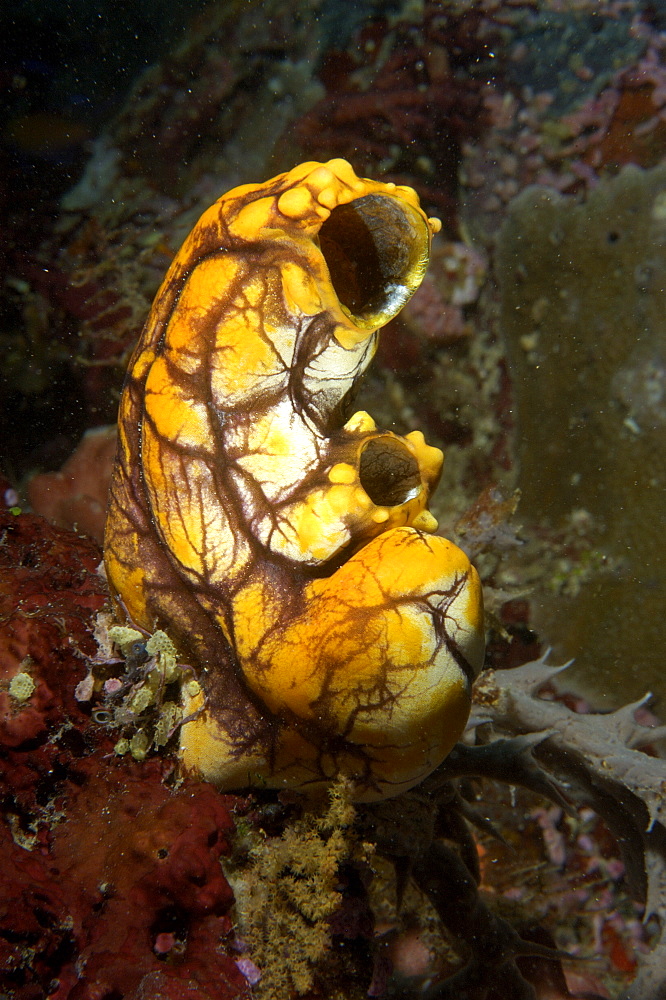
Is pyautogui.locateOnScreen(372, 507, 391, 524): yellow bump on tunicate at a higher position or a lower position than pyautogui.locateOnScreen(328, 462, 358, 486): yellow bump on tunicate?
lower

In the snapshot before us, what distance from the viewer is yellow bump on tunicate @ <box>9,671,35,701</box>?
1865mm

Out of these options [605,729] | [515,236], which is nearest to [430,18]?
[515,236]

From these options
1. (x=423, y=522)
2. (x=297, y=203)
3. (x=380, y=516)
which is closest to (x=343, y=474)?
(x=380, y=516)

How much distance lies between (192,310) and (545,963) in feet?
15.6

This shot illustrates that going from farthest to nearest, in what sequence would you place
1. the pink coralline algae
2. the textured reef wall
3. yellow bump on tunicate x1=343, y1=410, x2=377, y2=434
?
the textured reef wall < yellow bump on tunicate x1=343, y1=410, x2=377, y2=434 < the pink coralline algae

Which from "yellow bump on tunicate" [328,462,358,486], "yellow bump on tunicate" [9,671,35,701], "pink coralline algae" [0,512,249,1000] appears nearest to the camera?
"pink coralline algae" [0,512,249,1000]

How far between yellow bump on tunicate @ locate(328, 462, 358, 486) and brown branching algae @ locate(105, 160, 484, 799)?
1 centimetres

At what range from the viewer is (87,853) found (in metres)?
1.80

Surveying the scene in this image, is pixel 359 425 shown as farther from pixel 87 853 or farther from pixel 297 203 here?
pixel 87 853

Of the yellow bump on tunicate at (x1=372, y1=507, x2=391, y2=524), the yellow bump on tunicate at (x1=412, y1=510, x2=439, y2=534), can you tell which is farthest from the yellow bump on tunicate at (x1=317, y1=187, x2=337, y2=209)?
the yellow bump on tunicate at (x1=412, y1=510, x2=439, y2=534)

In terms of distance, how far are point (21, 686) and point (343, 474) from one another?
1349mm

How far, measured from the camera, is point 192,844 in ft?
5.74

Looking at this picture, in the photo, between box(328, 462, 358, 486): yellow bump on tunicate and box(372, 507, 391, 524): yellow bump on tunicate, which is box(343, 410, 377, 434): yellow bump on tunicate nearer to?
box(328, 462, 358, 486): yellow bump on tunicate

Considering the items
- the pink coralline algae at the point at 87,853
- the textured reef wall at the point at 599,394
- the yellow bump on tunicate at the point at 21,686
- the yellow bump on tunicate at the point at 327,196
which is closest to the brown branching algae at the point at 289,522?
the yellow bump on tunicate at the point at 327,196
